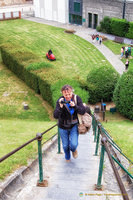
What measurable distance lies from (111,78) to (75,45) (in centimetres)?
1430

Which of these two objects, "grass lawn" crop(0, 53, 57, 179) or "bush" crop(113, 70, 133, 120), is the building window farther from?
"bush" crop(113, 70, 133, 120)

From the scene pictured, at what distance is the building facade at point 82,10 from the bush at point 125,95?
19.5 meters

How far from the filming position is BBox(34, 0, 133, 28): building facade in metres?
32.0

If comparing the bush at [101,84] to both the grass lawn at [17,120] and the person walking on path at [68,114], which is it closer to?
the grass lawn at [17,120]

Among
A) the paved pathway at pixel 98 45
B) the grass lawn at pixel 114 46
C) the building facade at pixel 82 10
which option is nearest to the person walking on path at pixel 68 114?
the paved pathway at pixel 98 45

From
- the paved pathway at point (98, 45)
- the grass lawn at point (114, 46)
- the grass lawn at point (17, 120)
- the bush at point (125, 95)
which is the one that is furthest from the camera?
the grass lawn at point (114, 46)

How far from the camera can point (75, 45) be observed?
30.1 metres

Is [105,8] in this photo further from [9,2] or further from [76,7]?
[9,2]

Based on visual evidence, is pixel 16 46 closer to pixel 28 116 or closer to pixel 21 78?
pixel 21 78

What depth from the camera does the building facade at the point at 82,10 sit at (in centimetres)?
3195

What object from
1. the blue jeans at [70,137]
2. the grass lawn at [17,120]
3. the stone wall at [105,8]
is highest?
the stone wall at [105,8]

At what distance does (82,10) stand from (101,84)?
2384 cm

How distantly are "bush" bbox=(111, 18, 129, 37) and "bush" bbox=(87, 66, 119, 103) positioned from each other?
16.5 m

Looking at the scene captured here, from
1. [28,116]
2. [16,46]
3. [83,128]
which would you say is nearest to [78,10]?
[16,46]
